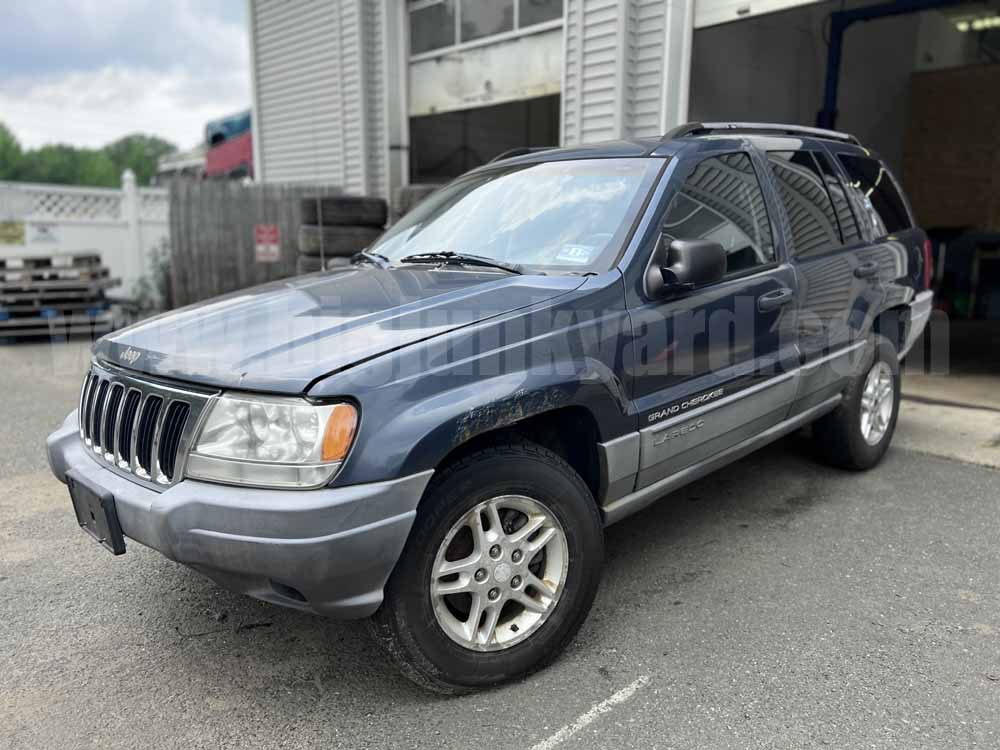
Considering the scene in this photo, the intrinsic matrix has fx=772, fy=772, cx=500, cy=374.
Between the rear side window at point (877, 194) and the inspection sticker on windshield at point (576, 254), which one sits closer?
the inspection sticker on windshield at point (576, 254)

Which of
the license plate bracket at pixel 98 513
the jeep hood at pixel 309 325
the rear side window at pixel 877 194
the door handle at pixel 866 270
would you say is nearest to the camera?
the jeep hood at pixel 309 325

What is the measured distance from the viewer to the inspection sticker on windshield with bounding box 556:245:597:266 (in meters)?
2.97

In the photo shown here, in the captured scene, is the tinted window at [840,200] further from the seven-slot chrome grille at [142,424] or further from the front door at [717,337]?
the seven-slot chrome grille at [142,424]

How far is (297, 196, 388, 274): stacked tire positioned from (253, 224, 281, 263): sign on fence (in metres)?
2.74

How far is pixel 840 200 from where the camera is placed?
4215 millimetres

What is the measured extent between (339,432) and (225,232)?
10.2 meters

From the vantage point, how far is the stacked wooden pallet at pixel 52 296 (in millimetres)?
A: 9977

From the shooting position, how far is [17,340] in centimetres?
1033

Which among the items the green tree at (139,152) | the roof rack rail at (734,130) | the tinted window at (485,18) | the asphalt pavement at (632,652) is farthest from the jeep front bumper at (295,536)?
the green tree at (139,152)

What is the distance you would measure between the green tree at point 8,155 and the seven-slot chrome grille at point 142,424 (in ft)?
337

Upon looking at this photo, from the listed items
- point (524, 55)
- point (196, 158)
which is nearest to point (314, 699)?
point (524, 55)

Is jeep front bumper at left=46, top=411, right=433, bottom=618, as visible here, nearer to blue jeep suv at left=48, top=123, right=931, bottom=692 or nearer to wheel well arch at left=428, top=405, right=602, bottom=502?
blue jeep suv at left=48, top=123, right=931, bottom=692

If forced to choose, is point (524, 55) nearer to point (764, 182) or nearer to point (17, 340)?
point (764, 182)

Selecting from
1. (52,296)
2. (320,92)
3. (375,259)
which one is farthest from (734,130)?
(52,296)
